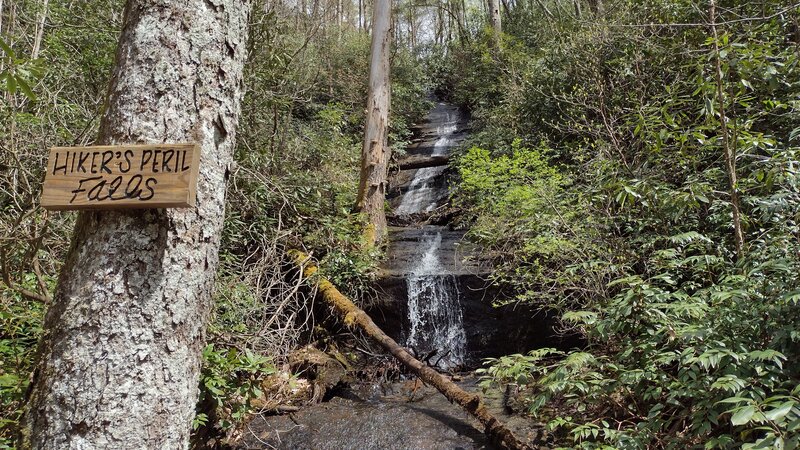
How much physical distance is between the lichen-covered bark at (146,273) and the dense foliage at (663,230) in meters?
2.09

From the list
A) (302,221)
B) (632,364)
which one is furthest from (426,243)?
(632,364)

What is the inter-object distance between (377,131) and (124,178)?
685 cm

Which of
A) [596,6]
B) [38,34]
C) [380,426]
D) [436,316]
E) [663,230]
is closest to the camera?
[380,426]

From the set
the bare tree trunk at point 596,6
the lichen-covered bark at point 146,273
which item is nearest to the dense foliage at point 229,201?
the lichen-covered bark at point 146,273

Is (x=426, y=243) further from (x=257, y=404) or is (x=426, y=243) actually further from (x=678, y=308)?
(x=678, y=308)

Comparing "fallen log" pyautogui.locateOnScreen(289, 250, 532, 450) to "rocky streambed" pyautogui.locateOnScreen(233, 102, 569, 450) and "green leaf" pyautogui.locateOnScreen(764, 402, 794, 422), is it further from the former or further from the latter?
"green leaf" pyautogui.locateOnScreen(764, 402, 794, 422)

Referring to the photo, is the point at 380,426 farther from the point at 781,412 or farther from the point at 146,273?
the point at 146,273

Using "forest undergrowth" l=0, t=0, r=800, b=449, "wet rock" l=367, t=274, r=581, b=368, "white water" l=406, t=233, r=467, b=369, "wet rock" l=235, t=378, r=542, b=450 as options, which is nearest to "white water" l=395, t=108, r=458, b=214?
"forest undergrowth" l=0, t=0, r=800, b=449

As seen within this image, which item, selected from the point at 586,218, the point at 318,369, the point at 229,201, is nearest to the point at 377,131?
the point at 229,201

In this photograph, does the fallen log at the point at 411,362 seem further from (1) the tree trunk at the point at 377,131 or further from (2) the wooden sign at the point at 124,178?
(2) the wooden sign at the point at 124,178

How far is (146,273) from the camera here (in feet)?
4.20

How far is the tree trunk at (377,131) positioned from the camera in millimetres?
7723

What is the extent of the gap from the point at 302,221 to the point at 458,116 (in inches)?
407

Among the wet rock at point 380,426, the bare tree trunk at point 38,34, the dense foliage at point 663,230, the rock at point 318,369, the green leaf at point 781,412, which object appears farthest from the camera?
the bare tree trunk at point 38,34
